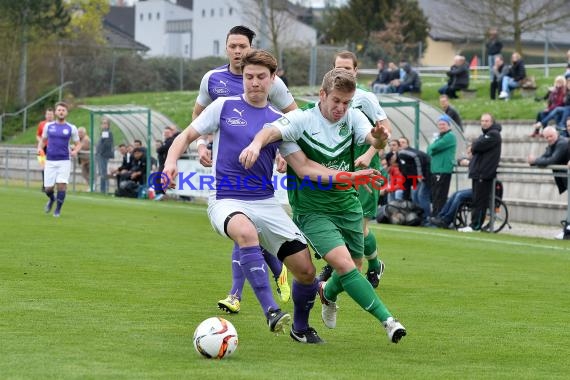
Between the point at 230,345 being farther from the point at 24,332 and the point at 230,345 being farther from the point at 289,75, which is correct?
the point at 289,75

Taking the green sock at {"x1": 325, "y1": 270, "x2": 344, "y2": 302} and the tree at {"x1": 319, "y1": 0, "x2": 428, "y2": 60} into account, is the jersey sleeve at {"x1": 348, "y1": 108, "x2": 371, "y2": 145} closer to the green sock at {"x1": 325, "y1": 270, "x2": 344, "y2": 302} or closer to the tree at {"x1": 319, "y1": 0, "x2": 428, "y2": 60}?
the green sock at {"x1": 325, "y1": 270, "x2": 344, "y2": 302}

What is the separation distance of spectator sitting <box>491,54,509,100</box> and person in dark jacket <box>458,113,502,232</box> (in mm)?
12875

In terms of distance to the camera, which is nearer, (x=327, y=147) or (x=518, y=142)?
(x=327, y=147)

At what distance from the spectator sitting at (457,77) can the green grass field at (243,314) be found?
16.1 metres

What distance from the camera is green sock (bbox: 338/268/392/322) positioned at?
7.74 metres

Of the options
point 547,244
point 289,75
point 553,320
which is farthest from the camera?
point 289,75

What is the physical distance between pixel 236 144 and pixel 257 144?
64 cm

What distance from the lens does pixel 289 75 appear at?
5134 cm

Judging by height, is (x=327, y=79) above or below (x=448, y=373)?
above

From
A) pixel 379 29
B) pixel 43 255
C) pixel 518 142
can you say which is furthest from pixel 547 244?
pixel 379 29

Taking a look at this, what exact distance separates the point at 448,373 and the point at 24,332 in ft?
9.80

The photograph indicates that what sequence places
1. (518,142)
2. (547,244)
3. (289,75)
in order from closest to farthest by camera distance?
(547,244), (518,142), (289,75)

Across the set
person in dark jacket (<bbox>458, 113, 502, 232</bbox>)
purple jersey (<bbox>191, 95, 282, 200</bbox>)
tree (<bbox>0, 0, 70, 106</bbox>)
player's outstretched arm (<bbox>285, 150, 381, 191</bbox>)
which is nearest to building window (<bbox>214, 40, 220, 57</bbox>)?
tree (<bbox>0, 0, 70, 106</bbox>)

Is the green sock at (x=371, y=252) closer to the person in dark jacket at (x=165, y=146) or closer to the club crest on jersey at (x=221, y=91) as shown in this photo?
the club crest on jersey at (x=221, y=91)
